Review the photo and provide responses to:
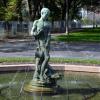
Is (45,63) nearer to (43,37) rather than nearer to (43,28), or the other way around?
(43,37)

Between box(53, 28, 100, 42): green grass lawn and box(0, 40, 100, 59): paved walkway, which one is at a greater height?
box(53, 28, 100, 42): green grass lawn

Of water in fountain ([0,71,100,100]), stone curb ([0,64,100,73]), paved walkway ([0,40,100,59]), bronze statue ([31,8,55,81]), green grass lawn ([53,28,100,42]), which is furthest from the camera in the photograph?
green grass lawn ([53,28,100,42])

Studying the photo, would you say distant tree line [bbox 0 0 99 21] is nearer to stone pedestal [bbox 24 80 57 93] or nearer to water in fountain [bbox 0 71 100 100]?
water in fountain [bbox 0 71 100 100]

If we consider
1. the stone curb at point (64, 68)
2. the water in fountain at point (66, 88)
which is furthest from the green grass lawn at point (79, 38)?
the water in fountain at point (66, 88)

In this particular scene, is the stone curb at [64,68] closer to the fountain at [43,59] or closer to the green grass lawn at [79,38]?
the fountain at [43,59]

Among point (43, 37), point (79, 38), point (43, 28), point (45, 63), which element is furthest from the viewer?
point (79, 38)

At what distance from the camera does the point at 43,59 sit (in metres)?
11.2

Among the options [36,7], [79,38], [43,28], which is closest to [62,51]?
[79,38]

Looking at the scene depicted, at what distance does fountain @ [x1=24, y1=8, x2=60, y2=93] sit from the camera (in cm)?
1098

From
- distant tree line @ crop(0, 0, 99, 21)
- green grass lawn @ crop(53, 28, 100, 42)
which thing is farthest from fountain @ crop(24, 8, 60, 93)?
distant tree line @ crop(0, 0, 99, 21)

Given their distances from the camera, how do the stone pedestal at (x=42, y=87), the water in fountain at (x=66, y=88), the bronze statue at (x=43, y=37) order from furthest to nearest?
the stone pedestal at (x=42, y=87)
the bronze statue at (x=43, y=37)
the water in fountain at (x=66, y=88)

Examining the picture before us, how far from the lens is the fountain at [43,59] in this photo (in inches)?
432

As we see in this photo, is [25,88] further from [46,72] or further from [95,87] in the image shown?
[95,87]

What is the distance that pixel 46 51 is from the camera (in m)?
11.0
